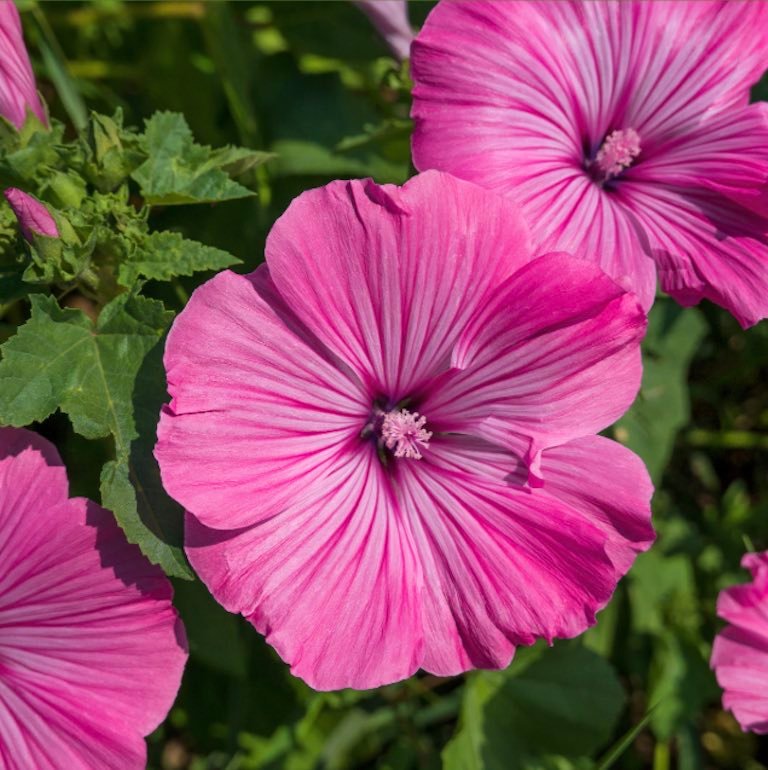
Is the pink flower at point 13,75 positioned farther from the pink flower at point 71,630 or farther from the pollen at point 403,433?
the pollen at point 403,433

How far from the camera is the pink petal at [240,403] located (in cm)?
153

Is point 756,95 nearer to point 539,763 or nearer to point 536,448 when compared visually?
point 536,448

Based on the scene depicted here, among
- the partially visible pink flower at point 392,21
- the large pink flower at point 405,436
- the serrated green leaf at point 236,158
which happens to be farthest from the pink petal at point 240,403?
the partially visible pink flower at point 392,21

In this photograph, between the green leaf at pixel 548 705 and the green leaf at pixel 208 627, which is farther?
the green leaf at pixel 548 705

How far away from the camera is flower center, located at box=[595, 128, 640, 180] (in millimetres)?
1981

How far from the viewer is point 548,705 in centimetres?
250

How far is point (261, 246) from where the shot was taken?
240 centimetres

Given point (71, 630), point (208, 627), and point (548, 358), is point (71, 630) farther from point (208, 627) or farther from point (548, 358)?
point (548, 358)

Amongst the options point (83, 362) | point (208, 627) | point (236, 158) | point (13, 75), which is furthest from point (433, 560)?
point (13, 75)

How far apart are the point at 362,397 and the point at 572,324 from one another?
411 millimetres

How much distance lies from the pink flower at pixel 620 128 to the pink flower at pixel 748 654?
743 mm

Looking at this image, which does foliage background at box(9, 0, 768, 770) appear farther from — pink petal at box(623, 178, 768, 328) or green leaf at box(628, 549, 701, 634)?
pink petal at box(623, 178, 768, 328)

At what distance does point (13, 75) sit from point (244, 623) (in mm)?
1299

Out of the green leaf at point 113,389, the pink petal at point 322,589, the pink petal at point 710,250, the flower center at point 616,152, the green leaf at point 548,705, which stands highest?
the flower center at point 616,152
